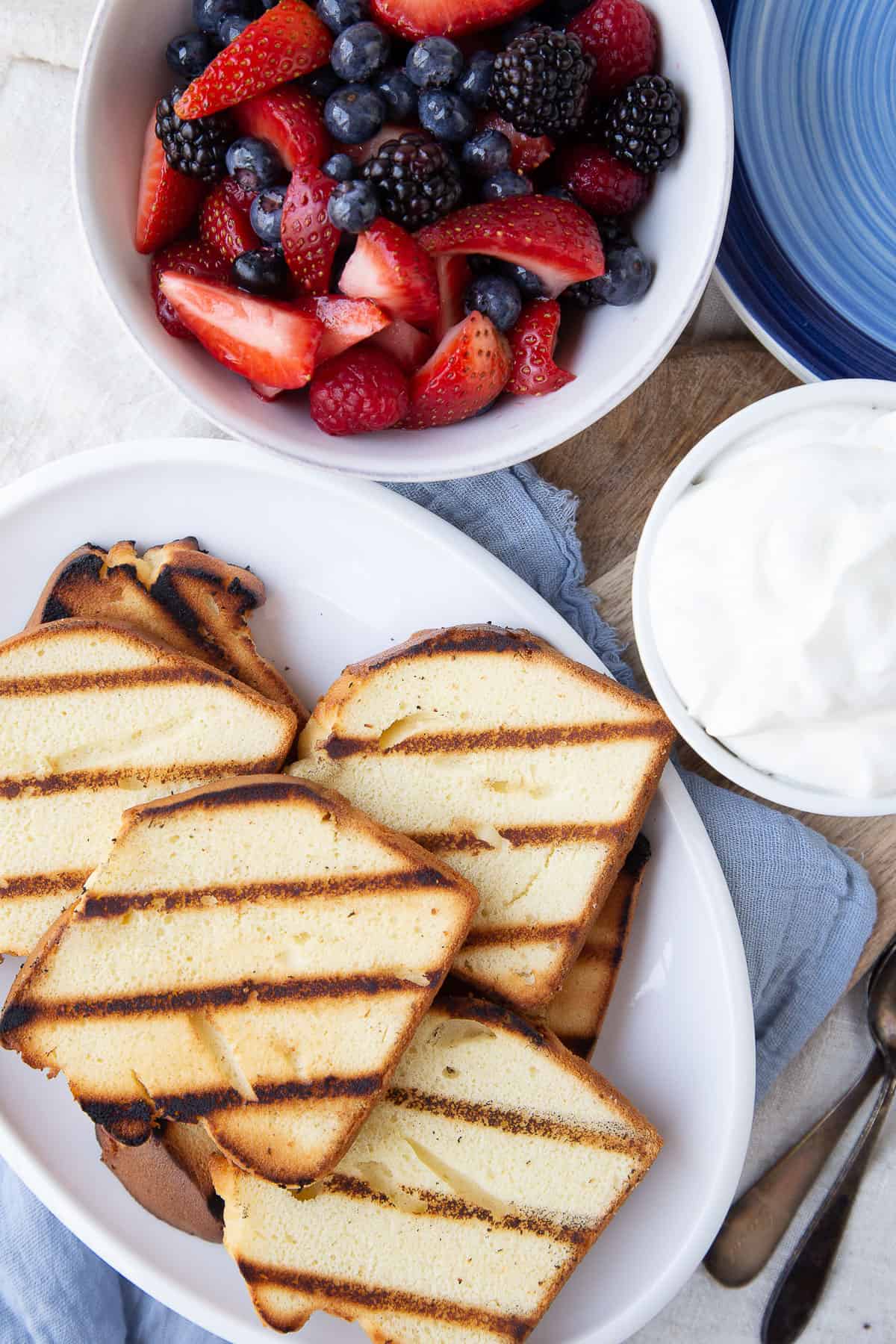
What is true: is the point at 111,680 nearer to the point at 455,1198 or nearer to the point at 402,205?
the point at 402,205

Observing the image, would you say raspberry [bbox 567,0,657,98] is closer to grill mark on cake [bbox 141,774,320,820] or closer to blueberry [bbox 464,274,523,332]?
blueberry [bbox 464,274,523,332]

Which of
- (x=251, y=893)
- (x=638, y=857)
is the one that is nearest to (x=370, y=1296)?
(x=251, y=893)

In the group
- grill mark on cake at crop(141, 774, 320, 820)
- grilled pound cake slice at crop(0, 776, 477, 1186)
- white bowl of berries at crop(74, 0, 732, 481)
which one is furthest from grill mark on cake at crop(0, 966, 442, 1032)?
white bowl of berries at crop(74, 0, 732, 481)

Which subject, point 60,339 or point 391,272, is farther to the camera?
point 60,339

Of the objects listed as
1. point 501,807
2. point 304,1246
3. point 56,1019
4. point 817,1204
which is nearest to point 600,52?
point 501,807

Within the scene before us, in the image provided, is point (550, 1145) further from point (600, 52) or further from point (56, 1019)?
point (600, 52)

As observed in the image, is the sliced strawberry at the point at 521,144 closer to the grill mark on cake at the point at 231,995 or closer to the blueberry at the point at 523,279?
the blueberry at the point at 523,279
